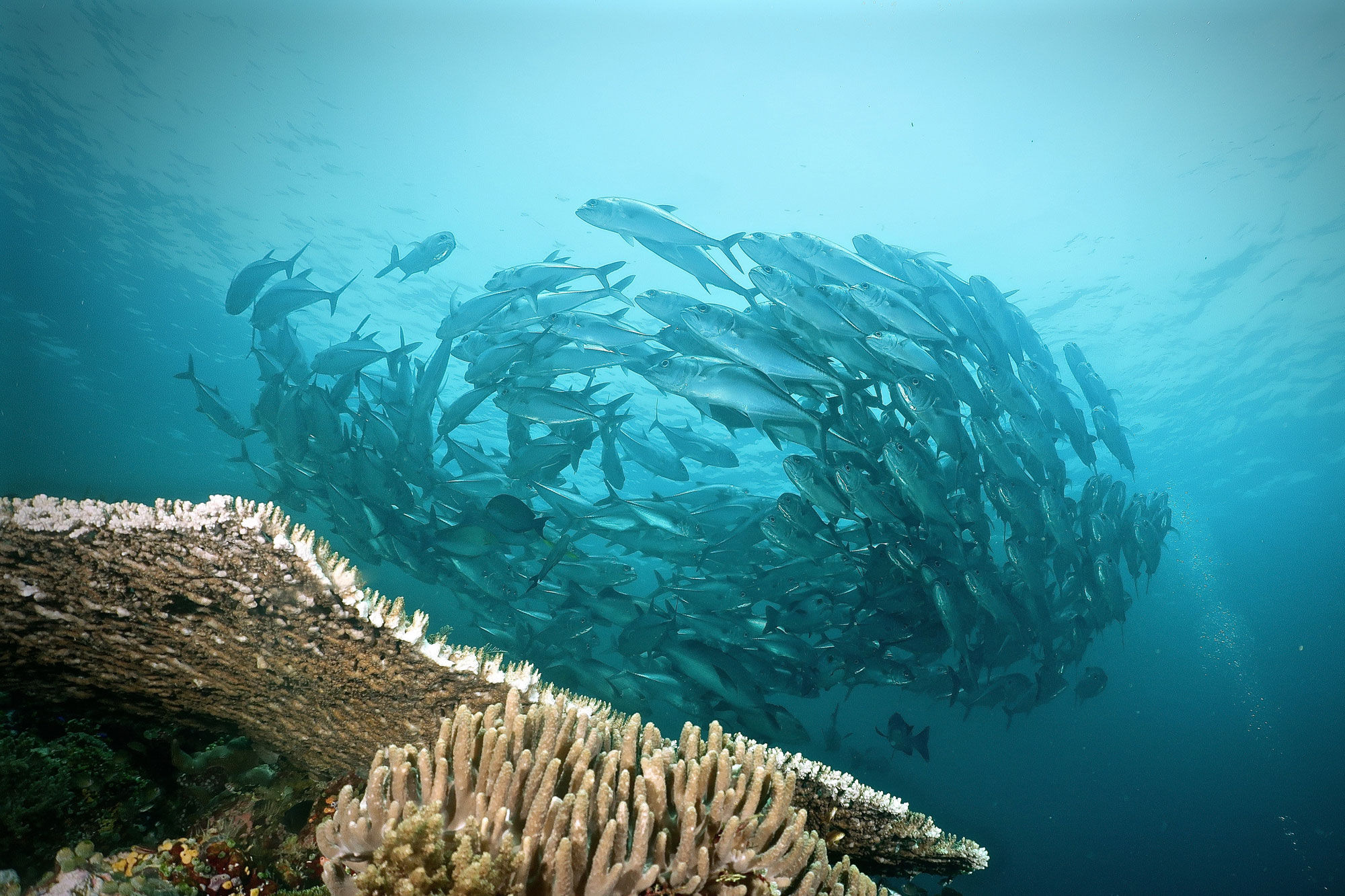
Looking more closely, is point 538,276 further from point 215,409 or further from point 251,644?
point 215,409

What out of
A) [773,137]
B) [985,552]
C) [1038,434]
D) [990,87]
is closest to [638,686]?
A: [985,552]

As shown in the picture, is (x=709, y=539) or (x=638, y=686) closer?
(x=638, y=686)

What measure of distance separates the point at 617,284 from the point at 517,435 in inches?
90.1

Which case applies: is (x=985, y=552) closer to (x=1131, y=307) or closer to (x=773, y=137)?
(x=773, y=137)

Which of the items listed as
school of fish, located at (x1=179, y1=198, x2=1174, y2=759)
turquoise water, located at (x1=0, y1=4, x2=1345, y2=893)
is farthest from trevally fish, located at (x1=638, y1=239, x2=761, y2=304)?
turquoise water, located at (x1=0, y1=4, x2=1345, y2=893)

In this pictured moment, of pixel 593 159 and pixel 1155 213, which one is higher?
pixel 1155 213

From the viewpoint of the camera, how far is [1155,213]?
48.0ft

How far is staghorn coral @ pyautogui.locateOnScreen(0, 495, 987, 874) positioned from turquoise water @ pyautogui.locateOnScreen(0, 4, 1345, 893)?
1053 cm

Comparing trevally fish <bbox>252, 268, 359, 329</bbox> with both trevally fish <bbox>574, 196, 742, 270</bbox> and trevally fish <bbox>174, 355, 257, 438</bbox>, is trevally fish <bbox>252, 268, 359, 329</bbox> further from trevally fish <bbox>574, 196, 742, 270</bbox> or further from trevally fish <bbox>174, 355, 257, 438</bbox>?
trevally fish <bbox>574, 196, 742, 270</bbox>

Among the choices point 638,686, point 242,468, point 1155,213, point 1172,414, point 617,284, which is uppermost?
point 1172,414

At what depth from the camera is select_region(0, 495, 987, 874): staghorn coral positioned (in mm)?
2352

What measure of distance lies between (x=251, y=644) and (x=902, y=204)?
16.4 metres

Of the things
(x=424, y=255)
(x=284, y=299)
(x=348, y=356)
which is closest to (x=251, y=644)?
(x=348, y=356)

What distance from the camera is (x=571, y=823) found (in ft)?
5.69
